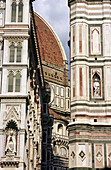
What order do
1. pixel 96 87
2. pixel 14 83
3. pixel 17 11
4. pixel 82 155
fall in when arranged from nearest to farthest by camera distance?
1. pixel 82 155
2. pixel 96 87
3. pixel 14 83
4. pixel 17 11

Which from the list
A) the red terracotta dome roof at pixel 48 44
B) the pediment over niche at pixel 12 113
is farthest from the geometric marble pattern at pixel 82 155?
the red terracotta dome roof at pixel 48 44

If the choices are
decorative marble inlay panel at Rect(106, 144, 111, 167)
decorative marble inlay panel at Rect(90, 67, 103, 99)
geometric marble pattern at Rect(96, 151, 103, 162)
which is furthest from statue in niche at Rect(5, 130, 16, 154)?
decorative marble inlay panel at Rect(106, 144, 111, 167)

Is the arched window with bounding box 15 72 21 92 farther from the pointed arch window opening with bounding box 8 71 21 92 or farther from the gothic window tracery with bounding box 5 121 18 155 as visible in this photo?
the gothic window tracery with bounding box 5 121 18 155

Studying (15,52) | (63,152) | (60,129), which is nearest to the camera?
(15,52)

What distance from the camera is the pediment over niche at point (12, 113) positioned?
29812 mm

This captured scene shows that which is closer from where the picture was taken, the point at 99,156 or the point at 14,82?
the point at 99,156

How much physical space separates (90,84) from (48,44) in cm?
6490

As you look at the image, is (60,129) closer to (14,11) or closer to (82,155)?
(14,11)

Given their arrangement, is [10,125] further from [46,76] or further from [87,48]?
[46,76]

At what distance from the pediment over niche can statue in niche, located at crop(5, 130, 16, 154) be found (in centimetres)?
102

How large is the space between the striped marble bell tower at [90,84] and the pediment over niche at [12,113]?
23.1 feet

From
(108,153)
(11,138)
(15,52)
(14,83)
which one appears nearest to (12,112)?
(11,138)

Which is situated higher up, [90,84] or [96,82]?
[96,82]

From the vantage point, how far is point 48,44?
88.4 m
